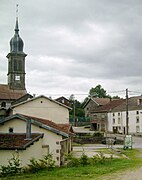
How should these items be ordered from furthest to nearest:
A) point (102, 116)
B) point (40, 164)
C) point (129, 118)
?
point (102, 116), point (129, 118), point (40, 164)

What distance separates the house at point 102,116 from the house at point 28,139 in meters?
49.7

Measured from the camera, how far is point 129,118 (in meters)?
66.0

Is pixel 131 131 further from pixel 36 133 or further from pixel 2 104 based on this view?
pixel 36 133

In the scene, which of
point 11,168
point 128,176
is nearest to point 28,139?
point 11,168

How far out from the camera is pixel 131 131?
65000 mm

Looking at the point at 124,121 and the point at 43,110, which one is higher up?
the point at 43,110

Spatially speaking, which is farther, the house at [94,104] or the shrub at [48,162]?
the house at [94,104]

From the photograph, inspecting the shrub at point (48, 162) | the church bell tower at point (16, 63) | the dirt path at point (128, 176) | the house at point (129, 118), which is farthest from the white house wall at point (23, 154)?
the church bell tower at point (16, 63)

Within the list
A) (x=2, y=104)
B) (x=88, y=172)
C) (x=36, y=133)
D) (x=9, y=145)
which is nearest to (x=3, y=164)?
(x=9, y=145)

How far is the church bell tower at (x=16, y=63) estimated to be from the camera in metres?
76.6

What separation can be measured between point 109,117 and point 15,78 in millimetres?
24087

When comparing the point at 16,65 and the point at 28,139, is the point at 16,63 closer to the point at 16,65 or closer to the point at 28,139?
the point at 16,65

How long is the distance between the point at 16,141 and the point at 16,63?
57984 millimetres

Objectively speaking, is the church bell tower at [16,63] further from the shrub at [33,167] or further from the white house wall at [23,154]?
the shrub at [33,167]
